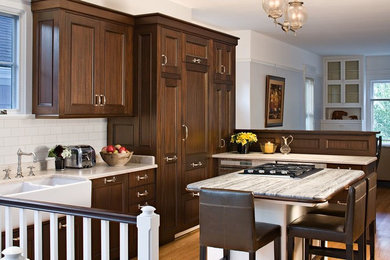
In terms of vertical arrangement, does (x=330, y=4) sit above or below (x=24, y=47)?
above

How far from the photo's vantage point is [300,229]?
3447 millimetres

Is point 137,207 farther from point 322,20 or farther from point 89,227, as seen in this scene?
point 322,20

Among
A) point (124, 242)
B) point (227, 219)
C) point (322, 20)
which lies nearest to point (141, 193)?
point (227, 219)

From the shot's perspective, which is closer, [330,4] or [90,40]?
[90,40]

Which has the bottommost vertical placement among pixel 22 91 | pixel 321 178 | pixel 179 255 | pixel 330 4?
pixel 179 255

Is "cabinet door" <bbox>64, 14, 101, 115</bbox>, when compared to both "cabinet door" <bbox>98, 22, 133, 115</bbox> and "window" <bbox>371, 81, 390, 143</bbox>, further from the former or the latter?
"window" <bbox>371, 81, 390, 143</bbox>

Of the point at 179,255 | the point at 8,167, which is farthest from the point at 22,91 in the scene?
the point at 179,255

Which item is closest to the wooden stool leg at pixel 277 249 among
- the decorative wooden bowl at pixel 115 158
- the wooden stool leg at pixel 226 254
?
the wooden stool leg at pixel 226 254

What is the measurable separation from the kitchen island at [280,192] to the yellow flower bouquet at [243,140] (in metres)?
2.08

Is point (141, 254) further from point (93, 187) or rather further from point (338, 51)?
point (338, 51)

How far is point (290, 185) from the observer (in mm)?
3590

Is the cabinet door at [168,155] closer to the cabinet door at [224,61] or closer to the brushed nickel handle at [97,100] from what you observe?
the brushed nickel handle at [97,100]

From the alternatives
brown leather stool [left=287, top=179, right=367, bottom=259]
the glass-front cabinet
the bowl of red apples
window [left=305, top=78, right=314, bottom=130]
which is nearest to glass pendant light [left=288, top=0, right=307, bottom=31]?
brown leather stool [left=287, top=179, right=367, bottom=259]

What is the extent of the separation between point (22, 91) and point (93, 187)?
42.5 inches
